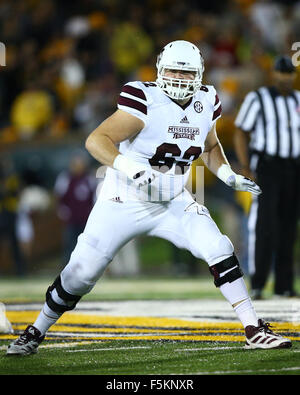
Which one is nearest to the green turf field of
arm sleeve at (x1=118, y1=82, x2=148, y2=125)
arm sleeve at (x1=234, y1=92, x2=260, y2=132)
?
arm sleeve at (x1=118, y1=82, x2=148, y2=125)

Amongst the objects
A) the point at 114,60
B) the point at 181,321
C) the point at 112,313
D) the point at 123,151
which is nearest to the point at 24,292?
the point at 112,313

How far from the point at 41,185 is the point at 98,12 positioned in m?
2.86

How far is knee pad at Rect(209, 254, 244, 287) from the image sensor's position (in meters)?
3.59

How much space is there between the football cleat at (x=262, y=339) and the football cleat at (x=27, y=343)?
2.81 feet

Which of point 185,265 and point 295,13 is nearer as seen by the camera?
point 185,265

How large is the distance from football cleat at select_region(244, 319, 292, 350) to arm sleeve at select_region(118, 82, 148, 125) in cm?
94

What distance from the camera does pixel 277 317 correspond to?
472 centimetres

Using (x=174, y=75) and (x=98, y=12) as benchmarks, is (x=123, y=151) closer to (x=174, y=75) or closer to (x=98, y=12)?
(x=174, y=75)

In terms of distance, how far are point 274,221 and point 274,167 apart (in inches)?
14.0

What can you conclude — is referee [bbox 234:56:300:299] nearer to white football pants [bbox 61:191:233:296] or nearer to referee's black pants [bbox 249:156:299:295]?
referee's black pants [bbox 249:156:299:295]

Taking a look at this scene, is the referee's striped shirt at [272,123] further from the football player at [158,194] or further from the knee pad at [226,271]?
the knee pad at [226,271]

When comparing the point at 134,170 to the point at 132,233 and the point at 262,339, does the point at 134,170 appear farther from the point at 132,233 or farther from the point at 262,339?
the point at 262,339

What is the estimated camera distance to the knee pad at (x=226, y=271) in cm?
359

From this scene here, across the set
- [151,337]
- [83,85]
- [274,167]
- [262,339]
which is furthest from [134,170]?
[83,85]
